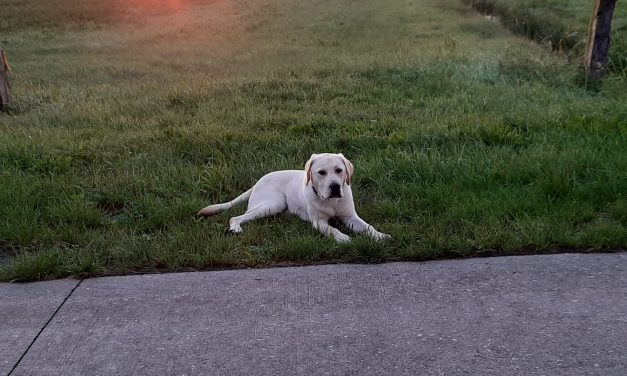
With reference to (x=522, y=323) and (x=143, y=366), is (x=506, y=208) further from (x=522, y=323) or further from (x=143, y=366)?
(x=143, y=366)

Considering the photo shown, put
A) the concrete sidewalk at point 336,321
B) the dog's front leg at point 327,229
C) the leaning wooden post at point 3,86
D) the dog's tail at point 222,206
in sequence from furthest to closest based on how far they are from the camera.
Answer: the leaning wooden post at point 3,86 < the dog's tail at point 222,206 < the dog's front leg at point 327,229 < the concrete sidewalk at point 336,321

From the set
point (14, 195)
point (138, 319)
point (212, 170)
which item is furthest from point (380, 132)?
point (138, 319)

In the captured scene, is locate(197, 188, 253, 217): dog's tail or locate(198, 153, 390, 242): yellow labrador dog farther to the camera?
locate(197, 188, 253, 217): dog's tail

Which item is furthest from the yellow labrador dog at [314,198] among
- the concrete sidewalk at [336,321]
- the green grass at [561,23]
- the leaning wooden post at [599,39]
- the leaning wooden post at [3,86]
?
the green grass at [561,23]

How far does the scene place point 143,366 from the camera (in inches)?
126

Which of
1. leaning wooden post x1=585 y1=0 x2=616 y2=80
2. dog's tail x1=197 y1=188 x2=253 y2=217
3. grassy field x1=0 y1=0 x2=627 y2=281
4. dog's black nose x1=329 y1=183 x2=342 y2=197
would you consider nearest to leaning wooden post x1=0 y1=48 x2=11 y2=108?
grassy field x1=0 y1=0 x2=627 y2=281

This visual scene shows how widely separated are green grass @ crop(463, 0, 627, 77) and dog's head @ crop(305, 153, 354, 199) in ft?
21.8

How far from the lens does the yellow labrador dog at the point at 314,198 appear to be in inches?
193

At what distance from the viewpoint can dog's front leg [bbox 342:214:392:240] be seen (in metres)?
4.64

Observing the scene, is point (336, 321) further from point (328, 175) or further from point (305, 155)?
point (305, 155)

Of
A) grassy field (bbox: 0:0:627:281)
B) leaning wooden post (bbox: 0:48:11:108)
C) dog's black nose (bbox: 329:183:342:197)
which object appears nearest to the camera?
grassy field (bbox: 0:0:627:281)

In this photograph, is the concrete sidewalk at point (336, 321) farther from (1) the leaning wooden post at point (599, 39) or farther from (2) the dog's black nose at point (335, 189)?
(1) the leaning wooden post at point (599, 39)

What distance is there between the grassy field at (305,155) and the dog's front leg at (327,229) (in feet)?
0.36

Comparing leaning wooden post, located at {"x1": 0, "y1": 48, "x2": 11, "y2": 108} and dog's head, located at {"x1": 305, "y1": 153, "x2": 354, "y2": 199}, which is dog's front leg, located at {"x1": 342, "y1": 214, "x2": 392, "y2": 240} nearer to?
dog's head, located at {"x1": 305, "y1": 153, "x2": 354, "y2": 199}
